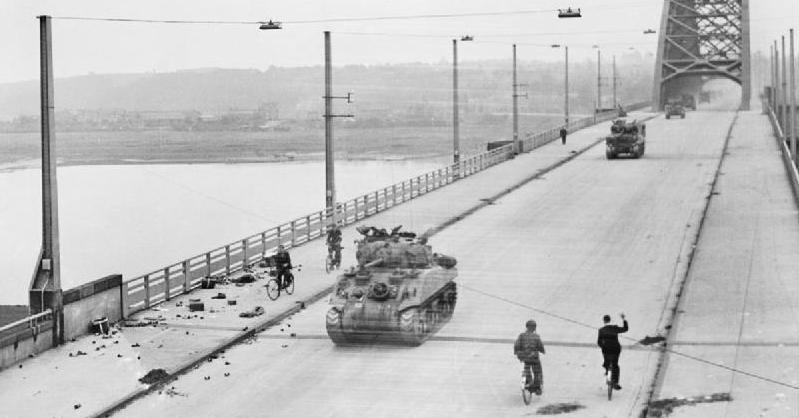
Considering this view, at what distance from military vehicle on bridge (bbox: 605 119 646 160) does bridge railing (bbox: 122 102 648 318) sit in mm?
7050

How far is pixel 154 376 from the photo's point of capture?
23.1m

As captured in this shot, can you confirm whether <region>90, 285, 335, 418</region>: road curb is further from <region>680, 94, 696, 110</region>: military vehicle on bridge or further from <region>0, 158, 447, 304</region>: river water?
<region>680, 94, 696, 110</region>: military vehicle on bridge

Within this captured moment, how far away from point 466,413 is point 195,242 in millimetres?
Result: 48015

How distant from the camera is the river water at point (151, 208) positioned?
6184 cm

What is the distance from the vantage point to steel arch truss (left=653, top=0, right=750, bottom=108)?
5851 inches

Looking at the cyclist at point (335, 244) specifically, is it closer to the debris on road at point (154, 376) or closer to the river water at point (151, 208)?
the debris on road at point (154, 376)

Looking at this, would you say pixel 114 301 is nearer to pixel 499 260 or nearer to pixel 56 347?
pixel 56 347

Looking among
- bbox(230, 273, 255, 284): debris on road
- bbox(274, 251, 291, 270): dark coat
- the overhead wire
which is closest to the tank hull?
the overhead wire

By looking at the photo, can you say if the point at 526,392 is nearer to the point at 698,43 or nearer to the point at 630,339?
the point at 630,339

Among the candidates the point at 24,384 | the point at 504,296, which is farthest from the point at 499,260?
the point at 24,384

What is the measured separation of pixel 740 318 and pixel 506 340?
582 cm

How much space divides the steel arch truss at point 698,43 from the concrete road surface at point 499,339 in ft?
337

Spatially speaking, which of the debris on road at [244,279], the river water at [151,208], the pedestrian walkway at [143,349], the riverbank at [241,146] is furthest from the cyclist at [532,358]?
the riverbank at [241,146]

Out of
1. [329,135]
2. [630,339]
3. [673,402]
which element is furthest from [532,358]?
[329,135]
